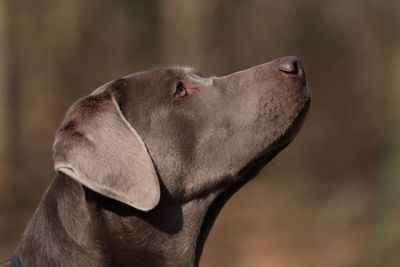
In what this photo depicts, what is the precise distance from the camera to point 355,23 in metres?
16.9

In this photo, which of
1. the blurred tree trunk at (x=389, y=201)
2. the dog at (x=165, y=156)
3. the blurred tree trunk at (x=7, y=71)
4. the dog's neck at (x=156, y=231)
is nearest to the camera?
the dog at (x=165, y=156)

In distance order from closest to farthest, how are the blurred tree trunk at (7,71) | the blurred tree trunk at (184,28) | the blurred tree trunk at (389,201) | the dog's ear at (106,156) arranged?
the dog's ear at (106,156), the blurred tree trunk at (389,201), the blurred tree trunk at (7,71), the blurred tree trunk at (184,28)

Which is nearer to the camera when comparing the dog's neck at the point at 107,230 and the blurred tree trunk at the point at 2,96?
the dog's neck at the point at 107,230

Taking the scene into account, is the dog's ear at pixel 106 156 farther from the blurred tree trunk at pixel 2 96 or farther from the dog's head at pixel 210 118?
the blurred tree trunk at pixel 2 96

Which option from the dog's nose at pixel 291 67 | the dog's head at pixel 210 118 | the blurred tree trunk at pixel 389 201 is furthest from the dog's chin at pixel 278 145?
the blurred tree trunk at pixel 389 201

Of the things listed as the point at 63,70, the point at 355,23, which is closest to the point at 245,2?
the point at 355,23

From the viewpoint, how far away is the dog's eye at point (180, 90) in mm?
4809

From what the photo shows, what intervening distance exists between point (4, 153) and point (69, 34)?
553 cm

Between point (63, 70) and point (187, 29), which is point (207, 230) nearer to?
point (187, 29)

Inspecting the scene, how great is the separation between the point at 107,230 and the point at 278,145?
0.88 metres

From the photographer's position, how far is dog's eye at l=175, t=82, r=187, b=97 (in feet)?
15.8

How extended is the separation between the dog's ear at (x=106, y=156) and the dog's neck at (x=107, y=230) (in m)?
0.26

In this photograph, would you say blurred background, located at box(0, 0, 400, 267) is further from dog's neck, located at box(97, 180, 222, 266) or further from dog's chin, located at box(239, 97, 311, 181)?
dog's neck, located at box(97, 180, 222, 266)

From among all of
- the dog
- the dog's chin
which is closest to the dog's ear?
the dog
